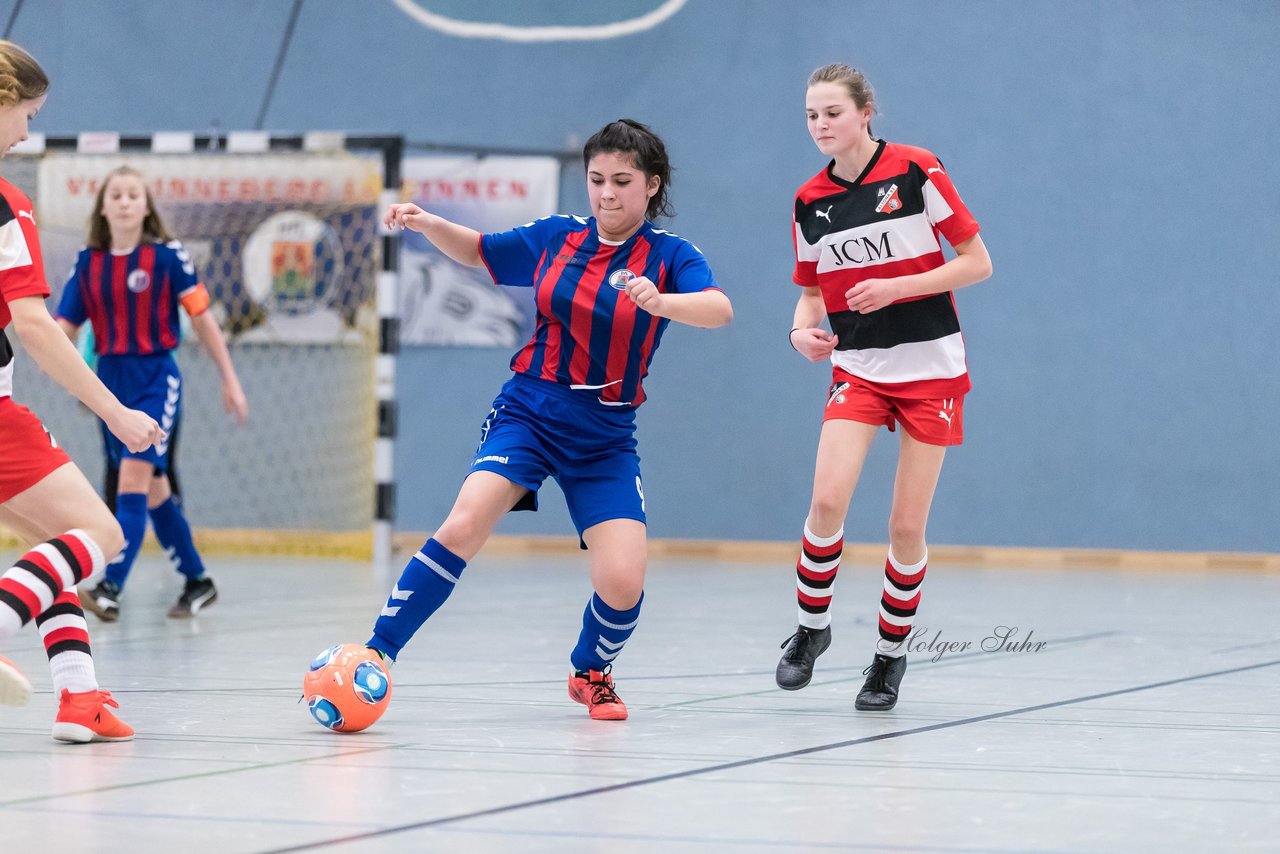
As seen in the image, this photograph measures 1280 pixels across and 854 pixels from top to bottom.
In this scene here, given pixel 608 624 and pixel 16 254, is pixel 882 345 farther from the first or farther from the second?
pixel 16 254

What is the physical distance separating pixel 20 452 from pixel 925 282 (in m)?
2.20

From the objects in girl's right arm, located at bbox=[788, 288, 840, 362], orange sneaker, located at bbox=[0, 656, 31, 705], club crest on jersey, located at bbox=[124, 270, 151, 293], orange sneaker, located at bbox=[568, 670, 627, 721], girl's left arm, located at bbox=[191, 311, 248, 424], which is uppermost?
girl's right arm, located at bbox=[788, 288, 840, 362]

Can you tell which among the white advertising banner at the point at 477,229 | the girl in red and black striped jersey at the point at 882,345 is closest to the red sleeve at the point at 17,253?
the girl in red and black striped jersey at the point at 882,345

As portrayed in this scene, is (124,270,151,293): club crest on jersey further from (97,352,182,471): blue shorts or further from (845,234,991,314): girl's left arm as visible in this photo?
(845,234,991,314): girl's left arm

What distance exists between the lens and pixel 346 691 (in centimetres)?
373

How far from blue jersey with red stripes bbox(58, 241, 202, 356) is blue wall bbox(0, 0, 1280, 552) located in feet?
14.8

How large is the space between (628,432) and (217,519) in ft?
25.9

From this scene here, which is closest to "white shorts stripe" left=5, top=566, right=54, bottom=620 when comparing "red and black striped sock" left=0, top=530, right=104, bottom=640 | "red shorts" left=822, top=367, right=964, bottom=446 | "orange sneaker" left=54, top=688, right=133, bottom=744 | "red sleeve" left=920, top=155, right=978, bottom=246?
"red and black striped sock" left=0, top=530, right=104, bottom=640

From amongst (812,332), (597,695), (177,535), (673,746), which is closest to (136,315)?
(177,535)

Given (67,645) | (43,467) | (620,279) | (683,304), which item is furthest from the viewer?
(620,279)

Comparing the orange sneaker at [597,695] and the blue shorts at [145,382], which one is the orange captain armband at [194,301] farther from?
the orange sneaker at [597,695]

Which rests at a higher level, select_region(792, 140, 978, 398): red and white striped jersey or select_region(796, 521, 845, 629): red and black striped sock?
select_region(792, 140, 978, 398): red and white striped jersey

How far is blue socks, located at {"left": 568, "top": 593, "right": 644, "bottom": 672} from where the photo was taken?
418cm

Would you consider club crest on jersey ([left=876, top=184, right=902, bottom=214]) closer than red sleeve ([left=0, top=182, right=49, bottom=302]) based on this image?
No
